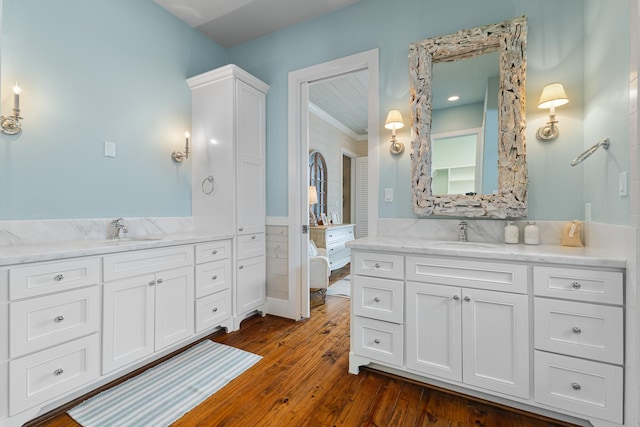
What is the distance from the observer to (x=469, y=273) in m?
1.64

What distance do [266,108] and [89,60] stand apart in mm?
1461

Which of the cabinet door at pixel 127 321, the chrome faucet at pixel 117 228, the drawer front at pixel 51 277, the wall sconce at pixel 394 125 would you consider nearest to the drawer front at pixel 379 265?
the wall sconce at pixel 394 125

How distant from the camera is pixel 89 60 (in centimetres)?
212

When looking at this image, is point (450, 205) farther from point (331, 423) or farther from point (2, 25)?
point (2, 25)

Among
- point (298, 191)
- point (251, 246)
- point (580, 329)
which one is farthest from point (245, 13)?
point (580, 329)

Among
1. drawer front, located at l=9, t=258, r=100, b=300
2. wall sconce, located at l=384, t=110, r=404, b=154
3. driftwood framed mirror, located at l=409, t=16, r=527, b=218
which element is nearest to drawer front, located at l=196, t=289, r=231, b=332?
drawer front, located at l=9, t=258, r=100, b=300

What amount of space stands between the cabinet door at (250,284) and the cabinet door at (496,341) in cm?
190

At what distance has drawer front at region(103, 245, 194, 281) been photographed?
1.75m

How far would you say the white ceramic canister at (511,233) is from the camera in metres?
1.89

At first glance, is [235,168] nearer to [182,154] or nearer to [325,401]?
[182,154]

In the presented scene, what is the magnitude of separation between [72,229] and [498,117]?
312 centimetres

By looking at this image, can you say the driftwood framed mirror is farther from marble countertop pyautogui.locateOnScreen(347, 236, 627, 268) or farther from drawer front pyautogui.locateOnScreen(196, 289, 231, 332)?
drawer front pyautogui.locateOnScreen(196, 289, 231, 332)

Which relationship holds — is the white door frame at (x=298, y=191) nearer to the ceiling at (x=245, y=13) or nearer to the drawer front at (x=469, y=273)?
the ceiling at (x=245, y=13)

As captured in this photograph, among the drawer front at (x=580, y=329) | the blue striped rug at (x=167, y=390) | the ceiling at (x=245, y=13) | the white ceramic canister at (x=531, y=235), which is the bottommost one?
the blue striped rug at (x=167, y=390)
